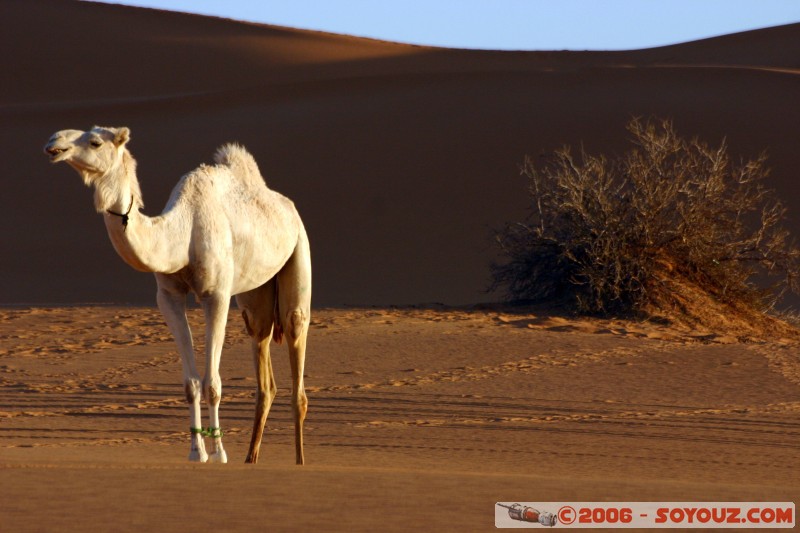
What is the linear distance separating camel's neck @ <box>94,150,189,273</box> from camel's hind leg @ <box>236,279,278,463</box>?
3.99 ft

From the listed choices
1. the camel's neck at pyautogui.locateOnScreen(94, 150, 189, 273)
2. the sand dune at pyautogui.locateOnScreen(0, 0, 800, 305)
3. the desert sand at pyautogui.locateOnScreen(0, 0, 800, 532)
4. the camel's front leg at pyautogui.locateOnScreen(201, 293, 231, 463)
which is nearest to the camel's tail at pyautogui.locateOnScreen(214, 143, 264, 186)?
the camel's neck at pyautogui.locateOnScreen(94, 150, 189, 273)

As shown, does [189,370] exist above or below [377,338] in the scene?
above

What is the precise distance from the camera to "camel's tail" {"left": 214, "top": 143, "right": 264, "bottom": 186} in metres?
8.70

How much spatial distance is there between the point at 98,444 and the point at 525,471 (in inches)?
136

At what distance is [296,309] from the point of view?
8.79 m

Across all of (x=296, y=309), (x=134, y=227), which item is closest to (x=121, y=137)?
(x=134, y=227)

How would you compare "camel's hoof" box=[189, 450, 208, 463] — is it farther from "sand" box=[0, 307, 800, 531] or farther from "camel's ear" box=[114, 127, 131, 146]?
"camel's ear" box=[114, 127, 131, 146]

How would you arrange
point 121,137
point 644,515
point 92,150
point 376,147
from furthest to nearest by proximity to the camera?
point 376,147 → point 121,137 → point 92,150 → point 644,515

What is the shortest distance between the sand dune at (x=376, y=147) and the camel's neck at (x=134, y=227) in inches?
546

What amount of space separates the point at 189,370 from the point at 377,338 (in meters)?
8.07

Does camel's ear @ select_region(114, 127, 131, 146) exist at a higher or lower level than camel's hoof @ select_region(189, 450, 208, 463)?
higher

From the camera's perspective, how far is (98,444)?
991cm

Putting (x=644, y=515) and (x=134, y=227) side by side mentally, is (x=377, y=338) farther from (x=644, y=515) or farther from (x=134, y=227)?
(x=644, y=515)

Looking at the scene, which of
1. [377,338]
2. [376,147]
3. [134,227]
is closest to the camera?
[134,227]
